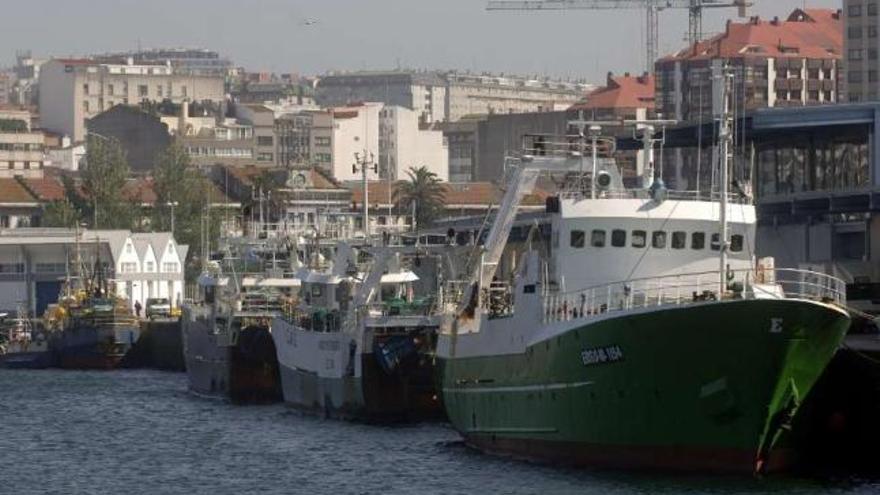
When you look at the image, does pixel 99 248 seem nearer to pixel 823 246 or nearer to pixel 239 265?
pixel 239 265

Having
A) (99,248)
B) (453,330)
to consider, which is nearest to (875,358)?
(453,330)

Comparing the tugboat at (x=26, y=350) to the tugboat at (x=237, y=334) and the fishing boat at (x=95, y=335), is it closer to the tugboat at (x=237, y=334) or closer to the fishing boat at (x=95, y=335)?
the fishing boat at (x=95, y=335)

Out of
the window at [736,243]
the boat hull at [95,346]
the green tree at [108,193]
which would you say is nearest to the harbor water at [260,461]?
the window at [736,243]

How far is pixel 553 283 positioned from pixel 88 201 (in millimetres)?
135916

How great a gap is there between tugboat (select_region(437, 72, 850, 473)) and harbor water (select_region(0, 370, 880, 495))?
87 cm

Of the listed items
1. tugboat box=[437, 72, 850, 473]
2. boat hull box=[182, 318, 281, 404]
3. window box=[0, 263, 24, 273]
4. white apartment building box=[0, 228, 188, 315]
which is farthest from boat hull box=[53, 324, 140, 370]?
tugboat box=[437, 72, 850, 473]

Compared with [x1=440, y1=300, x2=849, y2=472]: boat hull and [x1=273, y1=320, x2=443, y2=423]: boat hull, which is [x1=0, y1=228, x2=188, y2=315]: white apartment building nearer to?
[x1=273, y1=320, x2=443, y2=423]: boat hull

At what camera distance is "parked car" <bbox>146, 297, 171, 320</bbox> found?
154300mm

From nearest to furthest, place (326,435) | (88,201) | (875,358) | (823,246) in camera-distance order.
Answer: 1. (875,358)
2. (326,435)
3. (823,246)
4. (88,201)

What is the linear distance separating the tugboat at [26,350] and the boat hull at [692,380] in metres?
83.3

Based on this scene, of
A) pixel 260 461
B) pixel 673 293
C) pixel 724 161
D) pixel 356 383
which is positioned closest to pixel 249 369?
pixel 356 383

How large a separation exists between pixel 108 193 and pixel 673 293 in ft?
449

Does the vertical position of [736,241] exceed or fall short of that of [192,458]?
it exceeds it

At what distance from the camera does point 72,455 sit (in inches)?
2950
